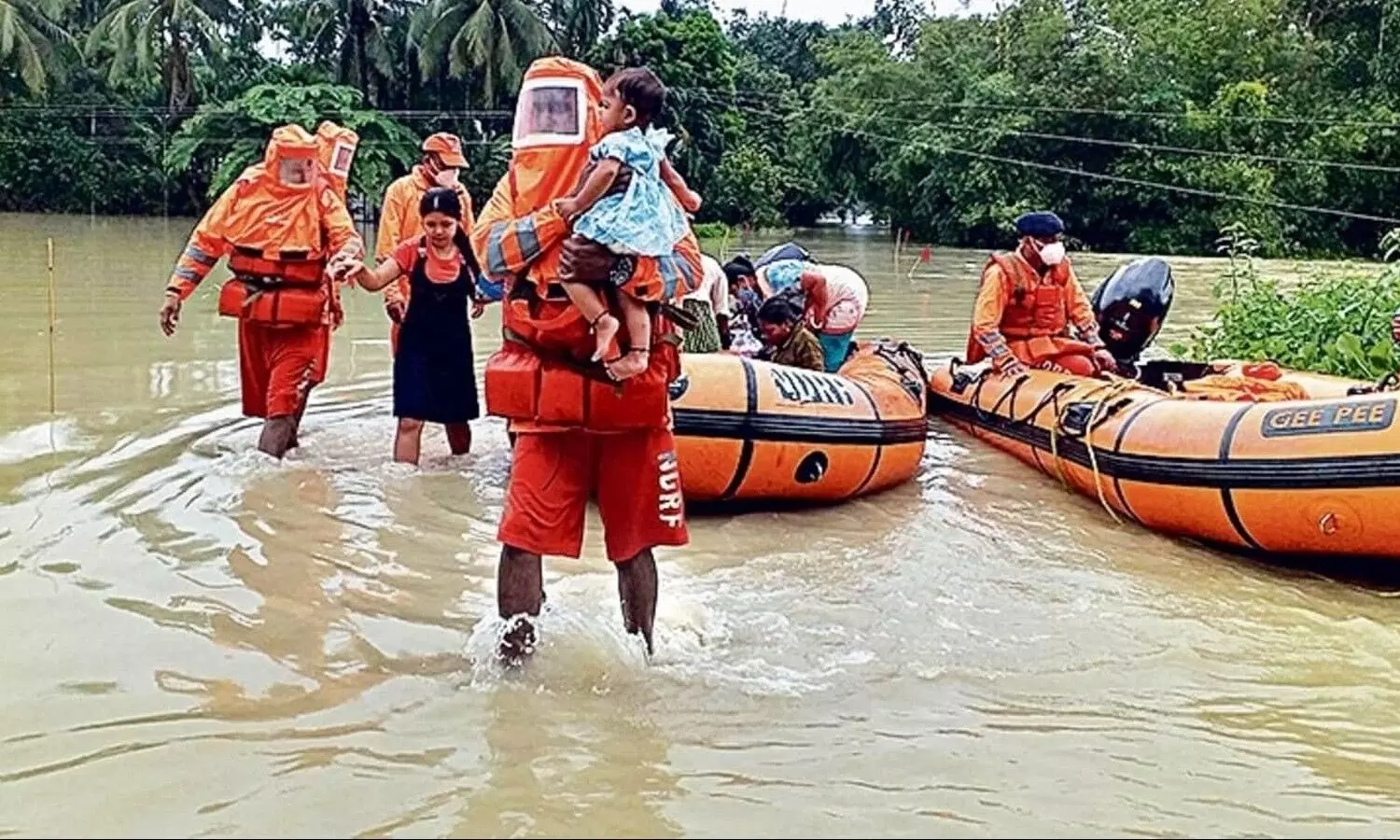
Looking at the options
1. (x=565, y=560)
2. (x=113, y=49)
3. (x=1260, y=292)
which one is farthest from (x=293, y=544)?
Answer: (x=113, y=49)

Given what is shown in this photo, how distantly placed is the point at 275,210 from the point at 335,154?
0.50 m

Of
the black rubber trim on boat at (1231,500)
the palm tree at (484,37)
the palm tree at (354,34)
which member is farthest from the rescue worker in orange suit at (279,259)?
the palm tree at (354,34)

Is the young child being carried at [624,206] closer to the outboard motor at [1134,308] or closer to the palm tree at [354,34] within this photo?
the outboard motor at [1134,308]

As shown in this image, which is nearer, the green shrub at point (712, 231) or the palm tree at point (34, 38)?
the palm tree at point (34, 38)

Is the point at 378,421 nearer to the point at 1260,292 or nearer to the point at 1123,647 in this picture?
the point at 1123,647

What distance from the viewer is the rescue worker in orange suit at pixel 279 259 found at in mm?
6188

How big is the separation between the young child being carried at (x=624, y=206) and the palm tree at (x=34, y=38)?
1269 inches

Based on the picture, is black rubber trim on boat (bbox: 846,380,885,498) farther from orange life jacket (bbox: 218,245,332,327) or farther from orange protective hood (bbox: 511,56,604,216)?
orange protective hood (bbox: 511,56,604,216)

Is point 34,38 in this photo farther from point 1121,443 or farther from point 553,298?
point 553,298

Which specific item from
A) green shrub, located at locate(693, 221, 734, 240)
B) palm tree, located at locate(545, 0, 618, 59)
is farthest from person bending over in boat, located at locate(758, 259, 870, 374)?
palm tree, located at locate(545, 0, 618, 59)

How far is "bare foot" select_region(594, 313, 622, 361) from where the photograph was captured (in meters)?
3.52

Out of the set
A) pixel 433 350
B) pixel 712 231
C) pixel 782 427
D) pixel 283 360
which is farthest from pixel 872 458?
pixel 712 231

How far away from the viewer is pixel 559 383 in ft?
11.8

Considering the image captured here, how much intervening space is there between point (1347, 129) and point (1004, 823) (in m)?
30.7
